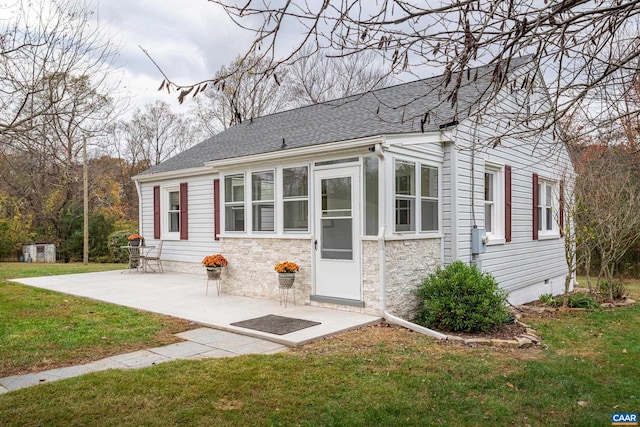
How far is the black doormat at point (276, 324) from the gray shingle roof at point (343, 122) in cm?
267

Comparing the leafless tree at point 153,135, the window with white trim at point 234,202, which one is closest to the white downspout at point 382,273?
the window with white trim at point 234,202

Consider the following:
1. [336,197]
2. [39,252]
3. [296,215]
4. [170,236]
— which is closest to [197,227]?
[170,236]

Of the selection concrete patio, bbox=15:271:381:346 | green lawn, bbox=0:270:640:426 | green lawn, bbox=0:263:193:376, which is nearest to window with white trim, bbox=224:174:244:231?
concrete patio, bbox=15:271:381:346

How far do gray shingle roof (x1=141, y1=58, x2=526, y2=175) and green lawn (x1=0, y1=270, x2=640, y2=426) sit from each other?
2.63m

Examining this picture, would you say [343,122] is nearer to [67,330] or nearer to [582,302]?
[67,330]

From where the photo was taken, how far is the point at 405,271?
6.64m

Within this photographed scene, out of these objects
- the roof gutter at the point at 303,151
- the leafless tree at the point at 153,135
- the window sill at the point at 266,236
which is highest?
the leafless tree at the point at 153,135

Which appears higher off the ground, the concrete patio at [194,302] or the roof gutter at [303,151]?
the roof gutter at [303,151]

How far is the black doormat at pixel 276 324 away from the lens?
221 inches

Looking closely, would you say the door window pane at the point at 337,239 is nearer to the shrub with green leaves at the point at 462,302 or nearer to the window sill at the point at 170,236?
the shrub with green leaves at the point at 462,302

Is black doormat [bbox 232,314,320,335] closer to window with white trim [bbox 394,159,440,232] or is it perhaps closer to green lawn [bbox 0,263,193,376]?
green lawn [bbox 0,263,193,376]

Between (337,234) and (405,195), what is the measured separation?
3.79ft

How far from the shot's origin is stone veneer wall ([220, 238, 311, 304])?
286 inches

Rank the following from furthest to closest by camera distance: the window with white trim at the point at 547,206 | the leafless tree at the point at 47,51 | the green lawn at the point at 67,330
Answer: the window with white trim at the point at 547,206, the leafless tree at the point at 47,51, the green lawn at the point at 67,330
